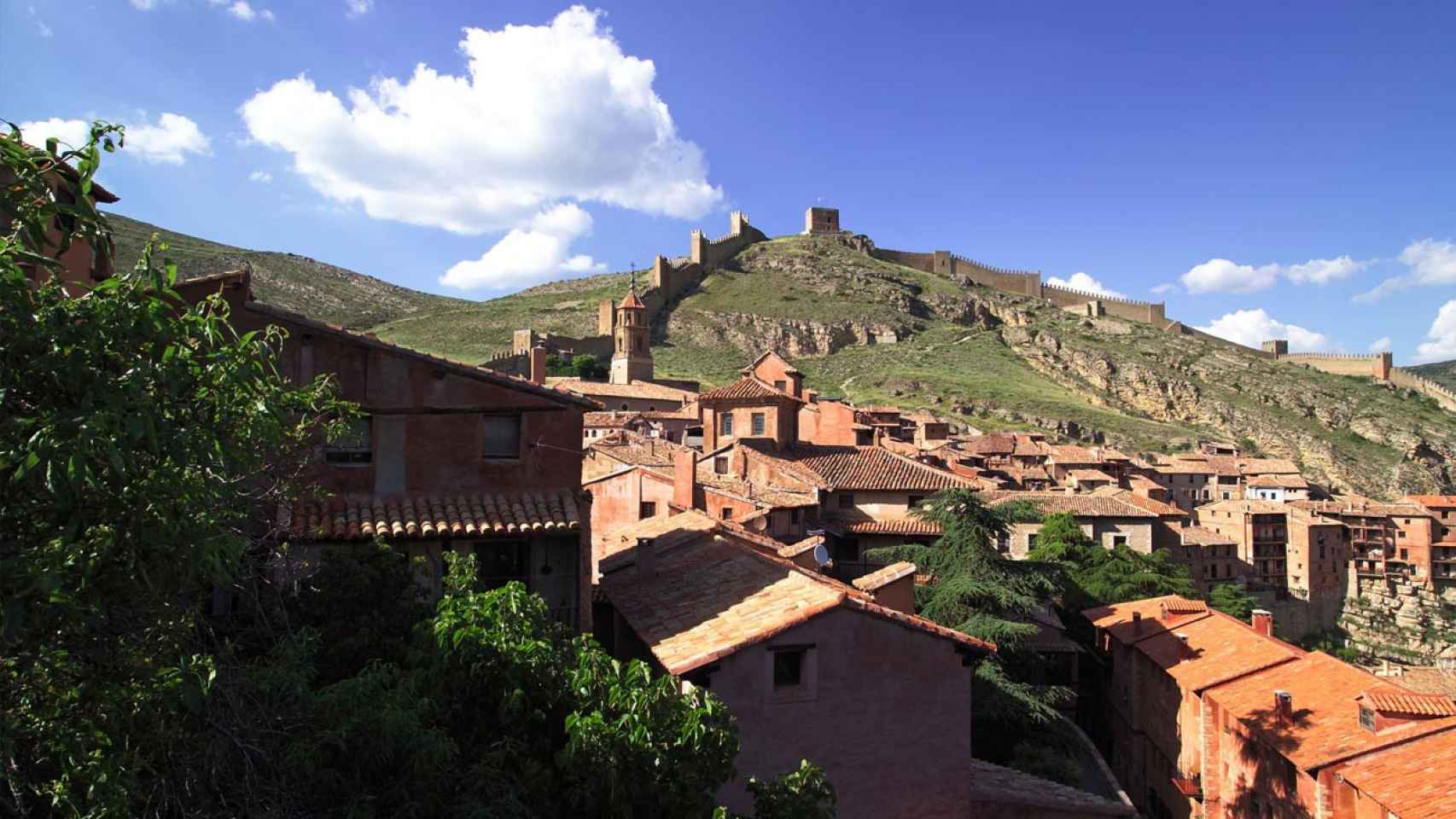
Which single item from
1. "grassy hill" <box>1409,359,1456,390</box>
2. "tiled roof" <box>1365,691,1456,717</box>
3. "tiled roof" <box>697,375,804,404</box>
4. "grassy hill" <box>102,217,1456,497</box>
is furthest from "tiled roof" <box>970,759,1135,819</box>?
"grassy hill" <box>1409,359,1456,390</box>

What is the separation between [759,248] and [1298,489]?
8417 cm

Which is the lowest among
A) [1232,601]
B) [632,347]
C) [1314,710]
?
[1232,601]

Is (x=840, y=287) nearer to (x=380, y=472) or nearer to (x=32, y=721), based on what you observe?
(x=380, y=472)

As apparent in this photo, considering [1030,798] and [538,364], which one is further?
[538,364]

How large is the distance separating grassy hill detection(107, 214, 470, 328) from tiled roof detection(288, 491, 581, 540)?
262 feet

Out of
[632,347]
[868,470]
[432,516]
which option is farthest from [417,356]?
[632,347]

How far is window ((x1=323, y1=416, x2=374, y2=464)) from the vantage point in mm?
12391

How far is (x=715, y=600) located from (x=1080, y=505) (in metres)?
33.4

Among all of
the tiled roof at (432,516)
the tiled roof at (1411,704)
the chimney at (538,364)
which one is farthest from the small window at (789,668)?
the chimney at (538,364)

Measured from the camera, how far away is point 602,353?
94812mm

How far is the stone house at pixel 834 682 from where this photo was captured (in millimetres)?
11344

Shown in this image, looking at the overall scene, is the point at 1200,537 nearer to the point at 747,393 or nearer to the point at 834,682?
the point at 747,393

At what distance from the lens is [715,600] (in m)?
13.2

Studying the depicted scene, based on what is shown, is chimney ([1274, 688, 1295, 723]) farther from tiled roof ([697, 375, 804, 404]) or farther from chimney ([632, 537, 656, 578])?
tiled roof ([697, 375, 804, 404])
